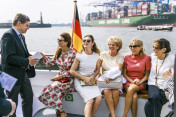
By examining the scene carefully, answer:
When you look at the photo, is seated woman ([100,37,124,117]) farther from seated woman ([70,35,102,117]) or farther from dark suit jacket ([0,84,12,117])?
dark suit jacket ([0,84,12,117])

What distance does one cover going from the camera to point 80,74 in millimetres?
2246

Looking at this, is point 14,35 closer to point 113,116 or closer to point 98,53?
point 98,53

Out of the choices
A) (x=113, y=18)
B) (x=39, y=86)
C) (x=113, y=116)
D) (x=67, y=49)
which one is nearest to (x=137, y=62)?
(x=113, y=116)

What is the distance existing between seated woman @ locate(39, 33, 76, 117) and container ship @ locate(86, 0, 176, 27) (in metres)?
49.2

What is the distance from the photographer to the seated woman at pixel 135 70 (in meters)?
2.07

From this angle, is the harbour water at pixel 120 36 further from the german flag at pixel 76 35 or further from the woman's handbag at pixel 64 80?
the woman's handbag at pixel 64 80

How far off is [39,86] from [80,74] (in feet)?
3.61

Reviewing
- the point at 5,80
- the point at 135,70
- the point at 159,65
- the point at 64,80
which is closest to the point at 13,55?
the point at 5,80

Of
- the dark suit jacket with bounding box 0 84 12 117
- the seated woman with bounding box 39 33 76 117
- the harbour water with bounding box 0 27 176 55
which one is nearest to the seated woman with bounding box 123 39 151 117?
the seated woman with bounding box 39 33 76 117

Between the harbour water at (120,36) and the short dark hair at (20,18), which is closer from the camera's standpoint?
the short dark hair at (20,18)

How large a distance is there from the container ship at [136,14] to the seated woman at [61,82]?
49164 mm

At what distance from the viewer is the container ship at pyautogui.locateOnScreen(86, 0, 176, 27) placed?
49.1 m

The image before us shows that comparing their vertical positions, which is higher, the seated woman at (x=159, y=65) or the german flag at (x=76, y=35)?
the german flag at (x=76, y=35)

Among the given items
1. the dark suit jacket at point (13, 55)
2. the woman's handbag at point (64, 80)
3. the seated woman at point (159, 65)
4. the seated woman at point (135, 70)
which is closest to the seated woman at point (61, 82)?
the woman's handbag at point (64, 80)
